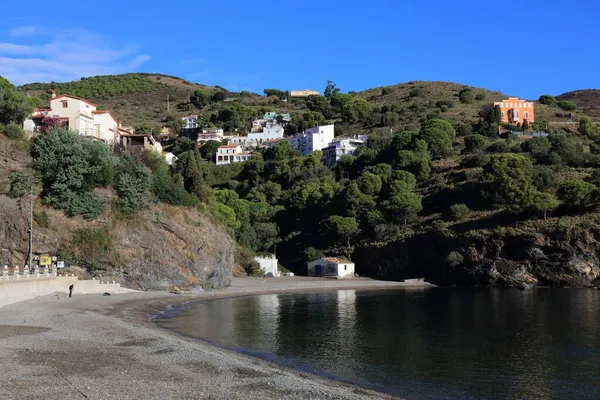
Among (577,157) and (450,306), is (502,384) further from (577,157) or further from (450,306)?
(577,157)

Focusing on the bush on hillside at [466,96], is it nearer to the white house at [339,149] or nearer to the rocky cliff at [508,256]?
the white house at [339,149]

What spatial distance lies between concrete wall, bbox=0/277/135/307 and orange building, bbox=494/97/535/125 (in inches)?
4569

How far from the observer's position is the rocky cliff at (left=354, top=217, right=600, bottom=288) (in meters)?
73.0

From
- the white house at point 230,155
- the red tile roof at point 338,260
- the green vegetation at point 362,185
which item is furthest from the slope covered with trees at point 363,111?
the red tile roof at point 338,260

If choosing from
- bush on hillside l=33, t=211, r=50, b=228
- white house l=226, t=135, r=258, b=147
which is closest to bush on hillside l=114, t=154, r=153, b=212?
bush on hillside l=33, t=211, r=50, b=228

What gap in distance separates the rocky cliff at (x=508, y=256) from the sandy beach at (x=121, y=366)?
55.6 m

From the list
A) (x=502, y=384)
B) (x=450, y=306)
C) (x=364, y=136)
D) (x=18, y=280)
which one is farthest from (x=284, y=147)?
(x=502, y=384)

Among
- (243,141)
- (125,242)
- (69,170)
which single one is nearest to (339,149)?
(243,141)

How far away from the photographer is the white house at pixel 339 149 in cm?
13175

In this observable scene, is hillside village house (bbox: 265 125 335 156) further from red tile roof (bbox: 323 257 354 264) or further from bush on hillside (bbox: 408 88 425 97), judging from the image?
red tile roof (bbox: 323 257 354 264)

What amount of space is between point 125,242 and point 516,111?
382 ft

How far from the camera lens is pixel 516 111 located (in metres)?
141

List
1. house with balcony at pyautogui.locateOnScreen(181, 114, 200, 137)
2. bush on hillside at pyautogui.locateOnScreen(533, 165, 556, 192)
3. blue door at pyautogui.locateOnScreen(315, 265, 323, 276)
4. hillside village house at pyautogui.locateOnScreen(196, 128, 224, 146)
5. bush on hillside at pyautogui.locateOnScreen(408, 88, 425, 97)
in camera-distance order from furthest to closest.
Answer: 1. bush on hillside at pyautogui.locateOnScreen(408, 88, 425, 97)
2. house with balcony at pyautogui.locateOnScreen(181, 114, 200, 137)
3. hillside village house at pyautogui.locateOnScreen(196, 128, 224, 146)
4. blue door at pyautogui.locateOnScreen(315, 265, 323, 276)
5. bush on hillside at pyautogui.locateOnScreen(533, 165, 556, 192)

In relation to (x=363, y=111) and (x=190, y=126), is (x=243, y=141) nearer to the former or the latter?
(x=190, y=126)
